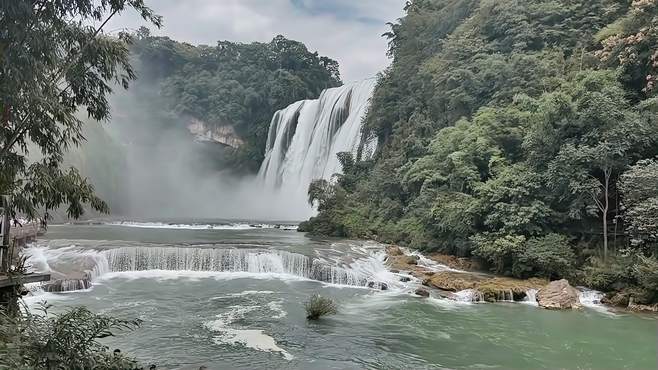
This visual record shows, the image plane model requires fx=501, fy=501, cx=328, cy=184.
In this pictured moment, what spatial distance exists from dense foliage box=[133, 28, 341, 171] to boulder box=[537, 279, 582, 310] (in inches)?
1408

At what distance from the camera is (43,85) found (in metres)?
5.12

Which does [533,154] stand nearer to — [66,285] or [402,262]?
[402,262]

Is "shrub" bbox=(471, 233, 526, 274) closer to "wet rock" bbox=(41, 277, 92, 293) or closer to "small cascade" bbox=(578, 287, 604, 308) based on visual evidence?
"small cascade" bbox=(578, 287, 604, 308)

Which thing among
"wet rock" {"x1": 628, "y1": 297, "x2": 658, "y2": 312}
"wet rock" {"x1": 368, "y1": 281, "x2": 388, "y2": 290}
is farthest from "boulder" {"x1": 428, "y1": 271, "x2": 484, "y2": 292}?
"wet rock" {"x1": 628, "y1": 297, "x2": 658, "y2": 312}

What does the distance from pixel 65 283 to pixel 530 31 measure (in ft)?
64.6

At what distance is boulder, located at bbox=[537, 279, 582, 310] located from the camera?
12234mm

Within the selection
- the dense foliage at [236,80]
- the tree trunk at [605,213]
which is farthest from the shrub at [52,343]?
the dense foliage at [236,80]

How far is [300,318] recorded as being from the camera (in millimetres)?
10641

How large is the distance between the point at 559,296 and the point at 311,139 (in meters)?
25.4

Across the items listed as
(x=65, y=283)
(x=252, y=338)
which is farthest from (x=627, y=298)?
(x=65, y=283)

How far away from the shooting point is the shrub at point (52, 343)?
12.8 feet

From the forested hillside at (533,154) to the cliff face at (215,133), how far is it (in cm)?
2337

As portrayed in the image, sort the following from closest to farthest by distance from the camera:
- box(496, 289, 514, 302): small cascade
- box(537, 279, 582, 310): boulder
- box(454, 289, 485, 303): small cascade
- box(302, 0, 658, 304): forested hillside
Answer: box(537, 279, 582, 310): boulder, box(454, 289, 485, 303): small cascade, box(496, 289, 514, 302): small cascade, box(302, 0, 658, 304): forested hillside

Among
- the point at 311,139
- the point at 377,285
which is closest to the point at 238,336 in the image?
the point at 377,285
